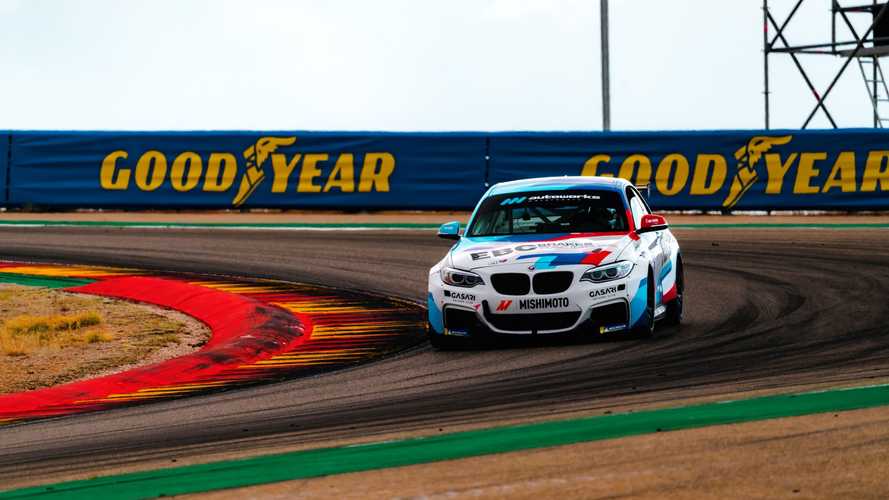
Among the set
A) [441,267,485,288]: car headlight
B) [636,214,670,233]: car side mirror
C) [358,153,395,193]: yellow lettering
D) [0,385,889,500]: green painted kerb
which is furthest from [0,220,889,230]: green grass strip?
[0,385,889,500]: green painted kerb

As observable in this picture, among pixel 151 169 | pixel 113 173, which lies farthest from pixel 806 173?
pixel 113 173

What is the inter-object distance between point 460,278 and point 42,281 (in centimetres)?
846

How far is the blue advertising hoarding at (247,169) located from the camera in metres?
28.8

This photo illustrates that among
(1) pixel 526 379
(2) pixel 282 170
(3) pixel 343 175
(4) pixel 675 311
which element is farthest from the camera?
(2) pixel 282 170

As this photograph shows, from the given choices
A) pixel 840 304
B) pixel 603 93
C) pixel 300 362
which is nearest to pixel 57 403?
pixel 300 362

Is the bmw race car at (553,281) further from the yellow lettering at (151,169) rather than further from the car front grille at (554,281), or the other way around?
the yellow lettering at (151,169)

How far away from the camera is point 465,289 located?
12.0 m

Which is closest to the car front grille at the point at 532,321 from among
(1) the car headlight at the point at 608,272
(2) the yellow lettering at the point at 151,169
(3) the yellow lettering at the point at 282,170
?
(1) the car headlight at the point at 608,272

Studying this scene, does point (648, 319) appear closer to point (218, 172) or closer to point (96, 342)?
point (96, 342)

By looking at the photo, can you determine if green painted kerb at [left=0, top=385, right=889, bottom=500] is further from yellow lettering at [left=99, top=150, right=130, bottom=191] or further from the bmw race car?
yellow lettering at [left=99, top=150, right=130, bottom=191]

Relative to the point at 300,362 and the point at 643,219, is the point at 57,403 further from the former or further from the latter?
the point at 643,219

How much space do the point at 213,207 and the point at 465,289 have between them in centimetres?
1813

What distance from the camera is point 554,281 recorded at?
468 inches

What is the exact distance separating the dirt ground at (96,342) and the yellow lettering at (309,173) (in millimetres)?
11903
